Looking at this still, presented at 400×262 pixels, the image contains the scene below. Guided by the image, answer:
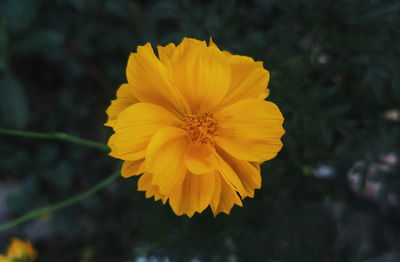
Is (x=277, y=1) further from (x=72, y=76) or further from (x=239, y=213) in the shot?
(x=72, y=76)

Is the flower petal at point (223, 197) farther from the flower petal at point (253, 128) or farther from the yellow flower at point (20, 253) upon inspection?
the yellow flower at point (20, 253)

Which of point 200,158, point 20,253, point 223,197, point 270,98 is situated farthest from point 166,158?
point 20,253

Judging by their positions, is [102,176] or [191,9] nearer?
[191,9]

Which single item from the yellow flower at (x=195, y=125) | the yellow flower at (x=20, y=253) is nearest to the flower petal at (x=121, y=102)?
the yellow flower at (x=195, y=125)

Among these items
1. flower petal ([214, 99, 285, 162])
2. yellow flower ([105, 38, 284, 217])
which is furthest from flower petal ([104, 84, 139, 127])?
flower petal ([214, 99, 285, 162])

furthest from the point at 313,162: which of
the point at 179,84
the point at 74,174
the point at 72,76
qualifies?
the point at 72,76
